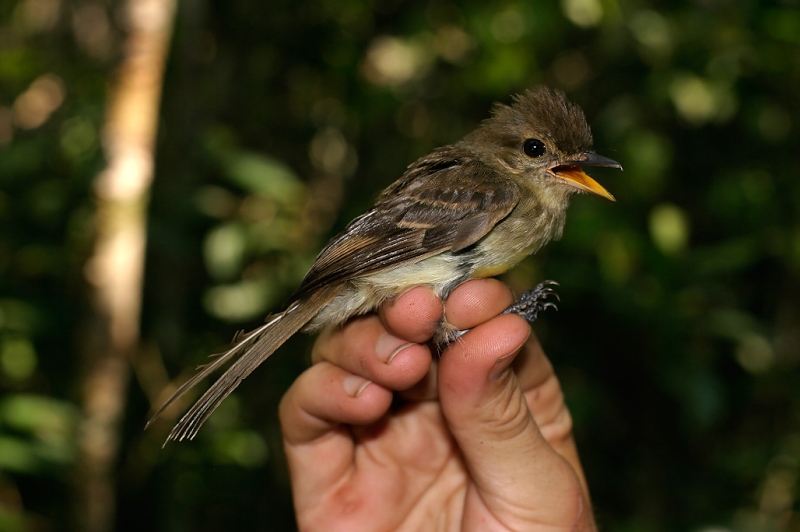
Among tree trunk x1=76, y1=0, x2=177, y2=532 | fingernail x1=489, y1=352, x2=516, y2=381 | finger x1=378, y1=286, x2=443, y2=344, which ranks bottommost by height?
fingernail x1=489, y1=352, x2=516, y2=381

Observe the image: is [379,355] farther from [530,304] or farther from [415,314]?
[530,304]

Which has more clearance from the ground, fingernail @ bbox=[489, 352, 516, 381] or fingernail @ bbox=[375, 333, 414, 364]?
fingernail @ bbox=[375, 333, 414, 364]

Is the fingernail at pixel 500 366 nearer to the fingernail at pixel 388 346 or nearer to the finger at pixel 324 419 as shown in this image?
the fingernail at pixel 388 346

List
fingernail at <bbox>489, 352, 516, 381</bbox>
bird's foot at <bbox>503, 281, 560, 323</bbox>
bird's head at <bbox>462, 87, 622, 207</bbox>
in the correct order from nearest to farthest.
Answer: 1. fingernail at <bbox>489, 352, 516, 381</bbox>
2. bird's foot at <bbox>503, 281, 560, 323</bbox>
3. bird's head at <bbox>462, 87, 622, 207</bbox>

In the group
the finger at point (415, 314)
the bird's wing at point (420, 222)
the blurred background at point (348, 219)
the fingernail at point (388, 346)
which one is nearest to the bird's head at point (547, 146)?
the bird's wing at point (420, 222)

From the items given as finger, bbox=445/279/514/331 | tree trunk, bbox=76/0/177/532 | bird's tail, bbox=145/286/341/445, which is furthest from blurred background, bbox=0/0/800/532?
bird's tail, bbox=145/286/341/445

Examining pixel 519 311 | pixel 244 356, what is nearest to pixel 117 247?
pixel 244 356

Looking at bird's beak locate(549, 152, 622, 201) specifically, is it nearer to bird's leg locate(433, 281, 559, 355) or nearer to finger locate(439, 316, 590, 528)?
bird's leg locate(433, 281, 559, 355)

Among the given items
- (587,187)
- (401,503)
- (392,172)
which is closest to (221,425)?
(392,172)

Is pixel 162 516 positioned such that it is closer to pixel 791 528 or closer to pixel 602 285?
pixel 602 285
